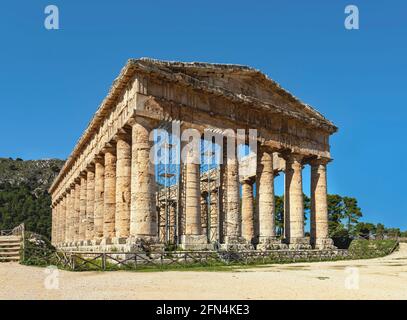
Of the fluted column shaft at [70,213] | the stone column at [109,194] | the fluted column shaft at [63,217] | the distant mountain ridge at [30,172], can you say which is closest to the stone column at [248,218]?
the stone column at [109,194]

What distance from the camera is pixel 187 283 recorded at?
44.3 feet

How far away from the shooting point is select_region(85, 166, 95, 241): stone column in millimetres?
32812

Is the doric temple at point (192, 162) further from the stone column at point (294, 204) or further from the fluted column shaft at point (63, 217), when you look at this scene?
the fluted column shaft at point (63, 217)

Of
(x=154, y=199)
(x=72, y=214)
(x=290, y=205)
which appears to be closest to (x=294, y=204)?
(x=290, y=205)

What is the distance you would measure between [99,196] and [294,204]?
46.3ft

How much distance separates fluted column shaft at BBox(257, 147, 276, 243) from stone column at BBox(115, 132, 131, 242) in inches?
362

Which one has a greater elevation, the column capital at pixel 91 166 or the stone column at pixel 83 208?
the column capital at pixel 91 166

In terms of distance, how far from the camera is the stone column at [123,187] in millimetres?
24656

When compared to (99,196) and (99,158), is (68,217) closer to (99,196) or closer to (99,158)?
(99,196)

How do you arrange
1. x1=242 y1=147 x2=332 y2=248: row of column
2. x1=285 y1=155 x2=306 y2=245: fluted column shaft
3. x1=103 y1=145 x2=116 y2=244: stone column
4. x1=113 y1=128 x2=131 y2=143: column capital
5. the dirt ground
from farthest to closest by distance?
1. x1=285 y1=155 x2=306 y2=245: fluted column shaft
2. x1=242 y1=147 x2=332 y2=248: row of column
3. x1=103 y1=145 x2=116 y2=244: stone column
4. x1=113 y1=128 x2=131 y2=143: column capital
5. the dirt ground

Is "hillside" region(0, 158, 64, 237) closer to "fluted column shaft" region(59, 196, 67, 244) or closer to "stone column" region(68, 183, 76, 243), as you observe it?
"fluted column shaft" region(59, 196, 67, 244)

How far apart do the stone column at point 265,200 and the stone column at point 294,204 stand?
2063 mm

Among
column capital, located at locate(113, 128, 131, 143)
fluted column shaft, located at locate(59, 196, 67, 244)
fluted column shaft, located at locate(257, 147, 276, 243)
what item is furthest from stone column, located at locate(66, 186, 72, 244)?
fluted column shaft, located at locate(257, 147, 276, 243)
